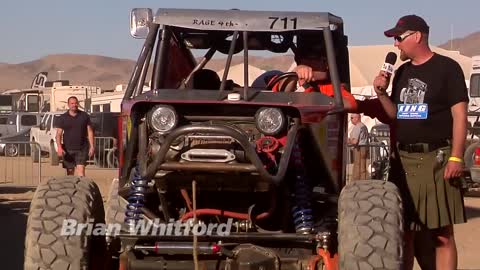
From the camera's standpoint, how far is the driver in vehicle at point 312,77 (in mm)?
6568

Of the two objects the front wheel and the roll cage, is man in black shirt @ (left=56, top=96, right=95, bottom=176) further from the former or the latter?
the front wheel

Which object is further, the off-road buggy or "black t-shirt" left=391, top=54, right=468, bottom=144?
"black t-shirt" left=391, top=54, right=468, bottom=144

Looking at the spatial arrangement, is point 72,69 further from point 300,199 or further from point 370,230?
point 370,230

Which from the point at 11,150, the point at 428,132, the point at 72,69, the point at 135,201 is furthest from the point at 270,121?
the point at 72,69

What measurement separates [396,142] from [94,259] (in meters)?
2.29

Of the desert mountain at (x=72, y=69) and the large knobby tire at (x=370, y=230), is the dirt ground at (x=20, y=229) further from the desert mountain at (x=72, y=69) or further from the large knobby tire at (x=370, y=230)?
the desert mountain at (x=72, y=69)

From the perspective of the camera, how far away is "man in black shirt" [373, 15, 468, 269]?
650cm

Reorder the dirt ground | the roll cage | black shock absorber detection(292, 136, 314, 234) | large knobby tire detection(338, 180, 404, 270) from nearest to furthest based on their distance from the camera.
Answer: large knobby tire detection(338, 180, 404, 270) → black shock absorber detection(292, 136, 314, 234) → the roll cage → the dirt ground

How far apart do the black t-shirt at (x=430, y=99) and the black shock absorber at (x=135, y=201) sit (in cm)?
197

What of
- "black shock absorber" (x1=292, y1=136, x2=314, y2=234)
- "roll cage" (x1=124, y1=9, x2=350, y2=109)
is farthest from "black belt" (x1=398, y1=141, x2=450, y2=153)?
"black shock absorber" (x1=292, y1=136, x2=314, y2=234)

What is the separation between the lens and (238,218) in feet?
19.5

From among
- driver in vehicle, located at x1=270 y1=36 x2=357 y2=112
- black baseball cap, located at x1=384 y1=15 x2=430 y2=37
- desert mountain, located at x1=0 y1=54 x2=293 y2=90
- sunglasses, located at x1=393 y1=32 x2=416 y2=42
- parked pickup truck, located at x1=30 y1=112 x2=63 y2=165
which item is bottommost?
parked pickup truck, located at x1=30 y1=112 x2=63 y2=165

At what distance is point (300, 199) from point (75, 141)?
9797mm

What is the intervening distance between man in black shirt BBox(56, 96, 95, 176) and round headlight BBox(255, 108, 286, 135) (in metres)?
9.75
